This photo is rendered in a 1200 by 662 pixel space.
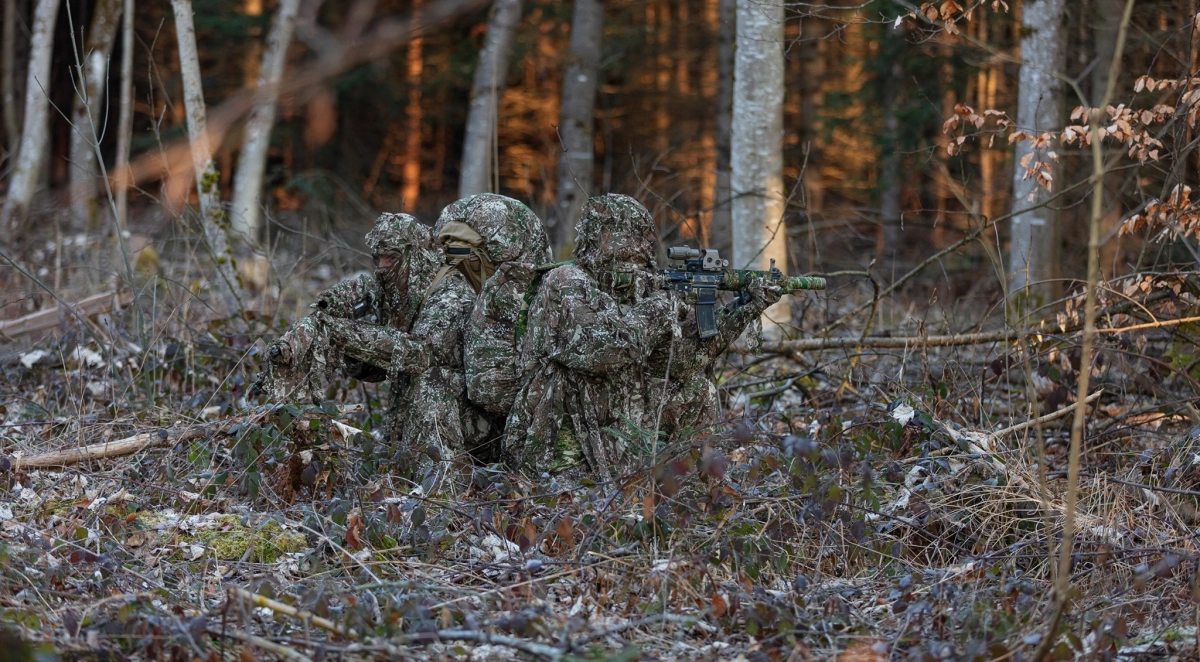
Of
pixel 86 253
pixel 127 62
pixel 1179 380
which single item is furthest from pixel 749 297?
pixel 86 253

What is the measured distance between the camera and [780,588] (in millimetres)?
4445

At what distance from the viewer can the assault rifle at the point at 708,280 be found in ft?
17.8

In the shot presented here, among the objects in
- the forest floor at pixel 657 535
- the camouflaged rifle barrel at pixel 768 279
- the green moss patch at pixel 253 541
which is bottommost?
the green moss patch at pixel 253 541

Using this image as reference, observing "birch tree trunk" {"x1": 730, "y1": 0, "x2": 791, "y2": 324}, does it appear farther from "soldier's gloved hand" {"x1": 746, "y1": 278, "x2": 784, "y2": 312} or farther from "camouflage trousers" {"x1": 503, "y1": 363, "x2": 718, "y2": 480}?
"camouflage trousers" {"x1": 503, "y1": 363, "x2": 718, "y2": 480}

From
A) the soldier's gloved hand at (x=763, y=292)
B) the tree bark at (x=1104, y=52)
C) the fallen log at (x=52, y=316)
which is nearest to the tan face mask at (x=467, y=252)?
the soldier's gloved hand at (x=763, y=292)

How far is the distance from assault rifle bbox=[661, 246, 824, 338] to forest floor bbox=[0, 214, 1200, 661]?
0.58 metres

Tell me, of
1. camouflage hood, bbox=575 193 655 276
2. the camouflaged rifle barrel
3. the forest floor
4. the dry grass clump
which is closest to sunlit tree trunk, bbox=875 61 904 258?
the forest floor

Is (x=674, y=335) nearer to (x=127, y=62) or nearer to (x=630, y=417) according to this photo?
(x=630, y=417)

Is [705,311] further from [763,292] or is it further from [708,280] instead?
[763,292]

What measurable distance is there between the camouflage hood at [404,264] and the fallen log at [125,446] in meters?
0.66

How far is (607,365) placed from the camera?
5.32 metres

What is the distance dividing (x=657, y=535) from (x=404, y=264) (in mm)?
2293

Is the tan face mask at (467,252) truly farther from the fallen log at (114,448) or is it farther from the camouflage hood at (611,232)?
the fallen log at (114,448)

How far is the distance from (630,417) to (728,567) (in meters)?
1.35
